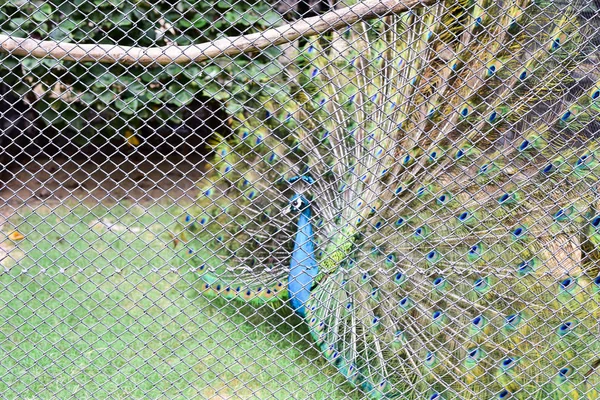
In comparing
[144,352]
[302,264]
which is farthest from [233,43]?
[144,352]

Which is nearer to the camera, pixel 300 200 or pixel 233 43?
pixel 233 43

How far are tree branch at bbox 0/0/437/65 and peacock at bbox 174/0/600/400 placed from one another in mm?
149

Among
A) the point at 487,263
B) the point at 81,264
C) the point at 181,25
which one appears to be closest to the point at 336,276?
the point at 487,263

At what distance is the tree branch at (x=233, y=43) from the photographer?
199cm

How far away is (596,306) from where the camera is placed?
2.30 meters

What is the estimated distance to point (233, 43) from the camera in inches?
78.7

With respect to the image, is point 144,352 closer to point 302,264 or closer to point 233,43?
point 302,264

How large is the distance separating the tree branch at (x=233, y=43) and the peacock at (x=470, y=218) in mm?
149

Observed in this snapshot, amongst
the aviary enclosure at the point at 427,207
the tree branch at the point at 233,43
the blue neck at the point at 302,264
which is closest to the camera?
the tree branch at the point at 233,43

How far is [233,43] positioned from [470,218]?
1.11 meters

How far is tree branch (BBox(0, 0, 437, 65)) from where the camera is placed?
1.99 metres

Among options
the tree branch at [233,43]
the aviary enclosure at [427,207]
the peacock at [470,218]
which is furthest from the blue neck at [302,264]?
the tree branch at [233,43]

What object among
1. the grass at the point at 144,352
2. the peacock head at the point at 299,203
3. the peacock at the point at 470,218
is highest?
the peacock at the point at 470,218

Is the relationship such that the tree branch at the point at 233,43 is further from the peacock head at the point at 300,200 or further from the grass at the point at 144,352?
the peacock head at the point at 300,200
